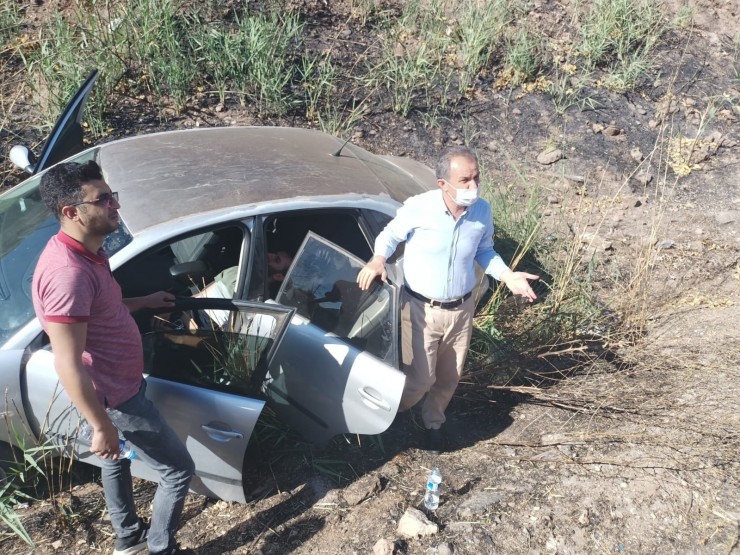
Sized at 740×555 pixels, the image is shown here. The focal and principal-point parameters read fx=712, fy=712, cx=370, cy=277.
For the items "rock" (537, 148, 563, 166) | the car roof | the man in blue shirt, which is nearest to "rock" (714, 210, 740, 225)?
"rock" (537, 148, 563, 166)

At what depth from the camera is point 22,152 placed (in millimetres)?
4395

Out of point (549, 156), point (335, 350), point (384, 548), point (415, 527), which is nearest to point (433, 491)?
point (415, 527)

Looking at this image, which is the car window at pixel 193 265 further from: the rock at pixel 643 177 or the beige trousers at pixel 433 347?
the rock at pixel 643 177

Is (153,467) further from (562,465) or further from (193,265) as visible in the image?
(562,465)

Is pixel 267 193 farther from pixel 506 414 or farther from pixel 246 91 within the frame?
pixel 246 91

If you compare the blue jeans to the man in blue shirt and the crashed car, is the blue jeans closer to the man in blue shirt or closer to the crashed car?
the crashed car

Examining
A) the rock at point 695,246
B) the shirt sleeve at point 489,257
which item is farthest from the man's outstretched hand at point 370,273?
the rock at point 695,246

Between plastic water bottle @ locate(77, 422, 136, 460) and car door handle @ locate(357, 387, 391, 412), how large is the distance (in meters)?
1.03

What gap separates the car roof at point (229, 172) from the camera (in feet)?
11.4

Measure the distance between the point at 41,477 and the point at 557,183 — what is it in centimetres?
523

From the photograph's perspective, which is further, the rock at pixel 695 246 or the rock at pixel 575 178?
→ the rock at pixel 575 178

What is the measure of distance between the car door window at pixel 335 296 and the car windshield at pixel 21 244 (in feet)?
2.64

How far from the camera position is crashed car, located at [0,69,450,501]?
3107 mm

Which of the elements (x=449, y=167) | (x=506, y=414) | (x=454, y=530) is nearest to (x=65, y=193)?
(x=449, y=167)
